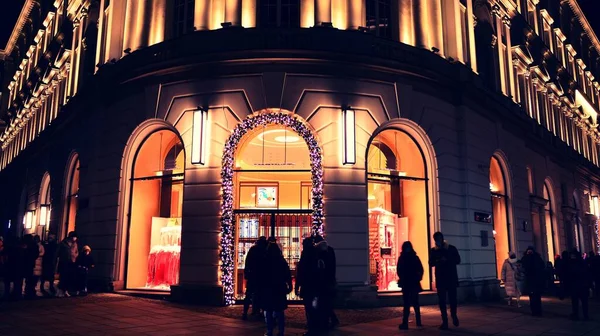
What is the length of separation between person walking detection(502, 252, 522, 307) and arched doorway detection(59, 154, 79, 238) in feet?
50.7

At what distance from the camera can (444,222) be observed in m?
15.2

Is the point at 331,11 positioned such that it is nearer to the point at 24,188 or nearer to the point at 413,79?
the point at 413,79

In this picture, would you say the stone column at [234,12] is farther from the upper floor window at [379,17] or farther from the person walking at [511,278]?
the person walking at [511,278]

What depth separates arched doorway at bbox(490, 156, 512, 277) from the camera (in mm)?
18984

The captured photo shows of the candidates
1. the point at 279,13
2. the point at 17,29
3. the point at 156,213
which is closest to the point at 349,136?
the point at 279,13

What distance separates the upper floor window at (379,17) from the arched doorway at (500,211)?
685 cm

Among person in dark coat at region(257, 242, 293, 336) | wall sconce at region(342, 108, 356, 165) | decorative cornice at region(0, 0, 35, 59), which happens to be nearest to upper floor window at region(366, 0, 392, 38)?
wall sconce at region(342, 108, 356, 165)

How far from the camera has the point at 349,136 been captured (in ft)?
44.8

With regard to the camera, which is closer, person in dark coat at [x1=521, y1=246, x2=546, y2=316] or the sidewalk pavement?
the sidewalk pavement

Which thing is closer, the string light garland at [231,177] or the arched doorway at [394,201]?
the string light garland at [231,177]

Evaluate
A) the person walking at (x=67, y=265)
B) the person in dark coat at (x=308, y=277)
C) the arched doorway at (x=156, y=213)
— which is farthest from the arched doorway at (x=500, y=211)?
the person walking at (x=67, y=265)

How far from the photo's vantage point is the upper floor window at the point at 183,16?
15656mm

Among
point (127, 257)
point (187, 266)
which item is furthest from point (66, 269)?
point (187, 266)

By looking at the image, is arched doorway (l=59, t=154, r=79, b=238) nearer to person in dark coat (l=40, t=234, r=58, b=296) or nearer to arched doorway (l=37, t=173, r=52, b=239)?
arched doorway (l=37, t=173, r=52, b=239)
